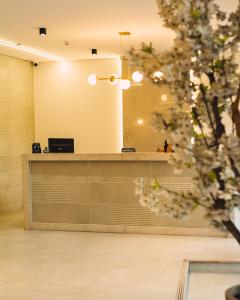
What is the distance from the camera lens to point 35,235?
8500 mm

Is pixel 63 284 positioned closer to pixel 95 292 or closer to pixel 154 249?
pixel 95 292

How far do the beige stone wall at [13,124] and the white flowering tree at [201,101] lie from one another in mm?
10125

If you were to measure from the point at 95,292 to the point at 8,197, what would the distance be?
624cm

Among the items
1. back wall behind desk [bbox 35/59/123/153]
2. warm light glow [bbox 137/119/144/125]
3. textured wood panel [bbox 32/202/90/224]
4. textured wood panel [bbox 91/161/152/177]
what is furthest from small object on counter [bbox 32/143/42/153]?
warm light glow [bbox 137/119/144/125]

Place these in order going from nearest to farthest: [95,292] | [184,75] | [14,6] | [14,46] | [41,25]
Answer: [184,75], [95,292], [14,6], [41,25], [14,46]

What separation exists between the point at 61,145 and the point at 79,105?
120 inches

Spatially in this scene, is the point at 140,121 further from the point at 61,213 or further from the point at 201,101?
the point at 201,101

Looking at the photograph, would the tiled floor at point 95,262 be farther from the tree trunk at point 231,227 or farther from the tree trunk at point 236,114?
the tree trunk at point 236,114

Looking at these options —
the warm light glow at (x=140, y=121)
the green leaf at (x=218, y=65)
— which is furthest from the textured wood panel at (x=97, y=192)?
the green leaf at (x=218, y=65)

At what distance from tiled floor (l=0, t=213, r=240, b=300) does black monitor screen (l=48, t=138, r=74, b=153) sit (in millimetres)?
1679

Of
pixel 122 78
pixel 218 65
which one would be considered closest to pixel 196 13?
pixel 218 65

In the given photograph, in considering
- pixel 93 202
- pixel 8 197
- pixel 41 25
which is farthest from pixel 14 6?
pixel 8 197

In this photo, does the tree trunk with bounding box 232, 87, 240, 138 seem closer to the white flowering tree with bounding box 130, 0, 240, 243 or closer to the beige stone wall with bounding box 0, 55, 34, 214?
the white flowering tree with bounding box 130, 0, 240, 243

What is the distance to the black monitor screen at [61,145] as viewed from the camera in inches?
379
